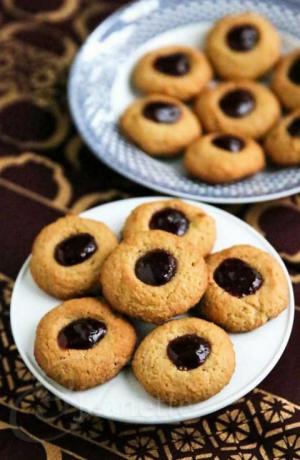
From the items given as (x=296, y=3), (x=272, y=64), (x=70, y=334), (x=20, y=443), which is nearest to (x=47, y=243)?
(x=70, y=334)

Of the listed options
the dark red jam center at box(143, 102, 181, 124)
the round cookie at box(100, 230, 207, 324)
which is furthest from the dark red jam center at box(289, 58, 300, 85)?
the round cookie at box(100, 230, 207, 324)

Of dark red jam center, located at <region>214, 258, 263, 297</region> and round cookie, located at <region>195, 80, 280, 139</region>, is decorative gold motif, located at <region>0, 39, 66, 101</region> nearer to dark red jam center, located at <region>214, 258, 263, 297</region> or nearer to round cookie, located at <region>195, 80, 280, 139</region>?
round cookie, located at <region>195, 80, 280, 139</region>

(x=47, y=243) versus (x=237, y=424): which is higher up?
(x=47, y=243)

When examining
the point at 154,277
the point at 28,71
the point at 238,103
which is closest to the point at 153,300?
the point at 154,277

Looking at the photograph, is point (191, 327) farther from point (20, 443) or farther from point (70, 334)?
point (20, 443)

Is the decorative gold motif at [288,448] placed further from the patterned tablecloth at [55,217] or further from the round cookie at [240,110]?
the round cookie at [240,110]

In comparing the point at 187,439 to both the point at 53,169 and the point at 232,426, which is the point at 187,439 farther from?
the point at 53,169
